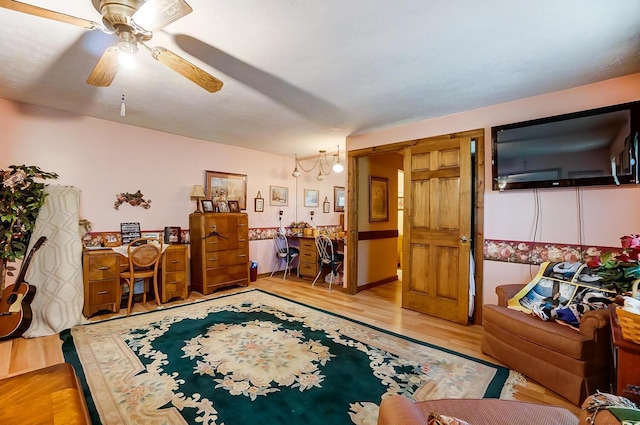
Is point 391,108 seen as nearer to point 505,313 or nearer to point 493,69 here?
point 493,69

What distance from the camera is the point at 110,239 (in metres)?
3.95

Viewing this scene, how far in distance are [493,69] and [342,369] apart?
9.14 ft

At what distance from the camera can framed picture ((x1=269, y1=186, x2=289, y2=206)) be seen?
596cm

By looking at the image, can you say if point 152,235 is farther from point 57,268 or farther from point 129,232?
point 57,268

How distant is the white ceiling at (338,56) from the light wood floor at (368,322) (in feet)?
8.19

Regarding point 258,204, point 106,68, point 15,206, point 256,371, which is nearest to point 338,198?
point 258,204

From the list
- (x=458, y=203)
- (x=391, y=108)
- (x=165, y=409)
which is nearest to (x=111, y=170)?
(x=165, y=409)

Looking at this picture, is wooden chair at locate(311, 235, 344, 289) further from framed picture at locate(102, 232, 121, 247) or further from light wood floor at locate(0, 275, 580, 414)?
framed picture at locate(102, 232, 121, 247)

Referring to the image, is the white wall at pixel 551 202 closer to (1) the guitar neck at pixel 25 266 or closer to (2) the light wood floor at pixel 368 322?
(2) the light wood floor at pixel 368 322

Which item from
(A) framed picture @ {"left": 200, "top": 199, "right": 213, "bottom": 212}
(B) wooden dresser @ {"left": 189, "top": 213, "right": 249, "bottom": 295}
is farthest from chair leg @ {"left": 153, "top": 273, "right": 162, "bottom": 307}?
(A) framed picture @ {"left": 200, "top": 199, "right": 213, "bottom": 212}

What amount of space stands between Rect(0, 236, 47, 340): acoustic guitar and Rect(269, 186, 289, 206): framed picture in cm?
358

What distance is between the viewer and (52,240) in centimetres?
313

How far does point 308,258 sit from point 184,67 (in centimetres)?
420

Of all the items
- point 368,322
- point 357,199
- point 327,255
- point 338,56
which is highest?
point 338,56
